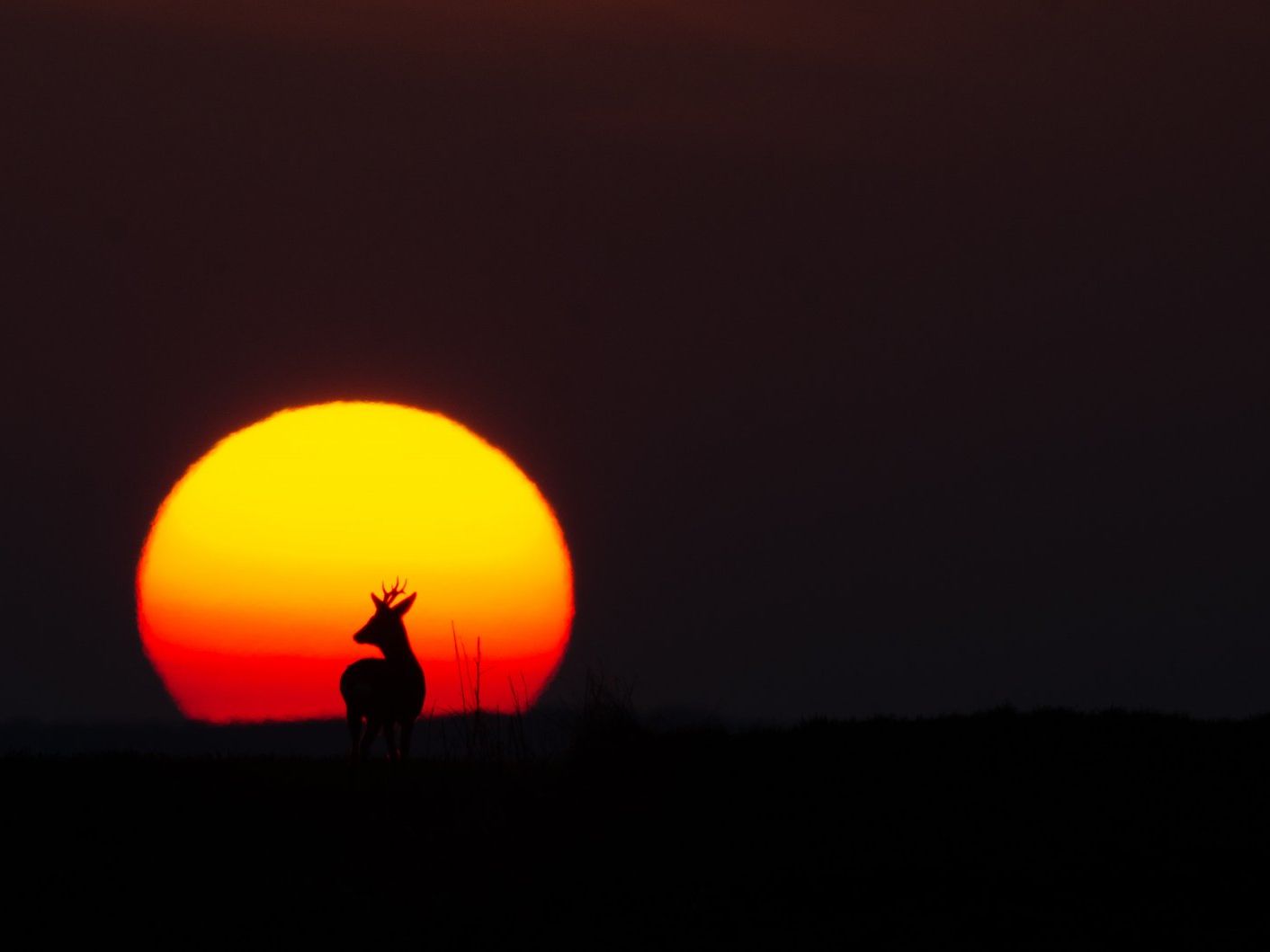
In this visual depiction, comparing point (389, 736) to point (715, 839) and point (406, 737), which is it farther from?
point (715, 839)

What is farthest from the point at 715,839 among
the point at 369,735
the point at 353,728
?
the point at 353,728

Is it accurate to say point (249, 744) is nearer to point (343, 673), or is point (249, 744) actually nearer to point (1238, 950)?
point (343, 673)

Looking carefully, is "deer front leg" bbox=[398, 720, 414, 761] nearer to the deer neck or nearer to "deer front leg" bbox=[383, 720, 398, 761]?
"deer front leg" bbox=[383, 720, 398, 761]

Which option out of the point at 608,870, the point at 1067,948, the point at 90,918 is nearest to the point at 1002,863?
the point at 1067,948

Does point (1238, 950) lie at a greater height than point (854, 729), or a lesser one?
lesser

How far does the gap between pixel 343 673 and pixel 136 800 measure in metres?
3.46

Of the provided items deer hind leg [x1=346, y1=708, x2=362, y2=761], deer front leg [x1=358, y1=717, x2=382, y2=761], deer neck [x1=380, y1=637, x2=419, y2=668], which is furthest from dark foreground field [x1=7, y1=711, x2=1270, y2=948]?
deer neck [x1=380, y1=637, x2=419, y2=668]

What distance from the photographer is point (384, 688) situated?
2680cm

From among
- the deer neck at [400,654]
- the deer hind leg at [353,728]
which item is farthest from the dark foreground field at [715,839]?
the deer neck at [400,654]

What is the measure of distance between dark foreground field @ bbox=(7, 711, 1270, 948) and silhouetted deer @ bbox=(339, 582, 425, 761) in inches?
26.3

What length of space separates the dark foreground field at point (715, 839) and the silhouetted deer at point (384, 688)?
67cm

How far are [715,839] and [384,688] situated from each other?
20.3 ft

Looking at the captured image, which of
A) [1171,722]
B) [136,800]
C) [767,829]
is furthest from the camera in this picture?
[1171,722]

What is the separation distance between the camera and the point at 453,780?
2498cm
